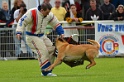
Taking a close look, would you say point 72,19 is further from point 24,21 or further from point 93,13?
point 24,21

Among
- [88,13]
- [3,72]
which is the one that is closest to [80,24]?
[88,13]

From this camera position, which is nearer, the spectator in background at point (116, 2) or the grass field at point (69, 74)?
Result: the grass field at point (69, 74)

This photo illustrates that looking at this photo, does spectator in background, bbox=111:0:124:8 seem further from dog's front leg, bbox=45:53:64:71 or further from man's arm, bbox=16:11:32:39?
man's arm, bbox=16:11:32:39

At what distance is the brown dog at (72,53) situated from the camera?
1393 centimetres

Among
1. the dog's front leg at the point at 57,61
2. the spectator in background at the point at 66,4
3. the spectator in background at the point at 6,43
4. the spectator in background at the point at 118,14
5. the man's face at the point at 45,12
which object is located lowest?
the spectator in background at the point at 6,43

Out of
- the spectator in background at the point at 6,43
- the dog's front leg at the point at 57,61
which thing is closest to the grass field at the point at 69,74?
the dog's front leg at the point at 57,61

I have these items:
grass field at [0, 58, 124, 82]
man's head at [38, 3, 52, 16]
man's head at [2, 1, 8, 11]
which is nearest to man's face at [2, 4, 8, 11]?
man's head at [2, 1, 8, 11]

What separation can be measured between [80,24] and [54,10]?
1083mm

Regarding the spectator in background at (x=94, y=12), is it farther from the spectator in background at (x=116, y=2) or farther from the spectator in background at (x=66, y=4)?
the spectator in background at (x=116, y=2)

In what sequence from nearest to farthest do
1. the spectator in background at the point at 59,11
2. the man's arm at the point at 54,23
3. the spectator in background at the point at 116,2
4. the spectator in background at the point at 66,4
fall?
1. the man's arm at the point at 54,23
2. the spectator in background at the point at 59,11
3. the spectator in background at the point at 66,4
4. the spectator in background at the point at 116,2

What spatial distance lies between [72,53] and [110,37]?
706 cm

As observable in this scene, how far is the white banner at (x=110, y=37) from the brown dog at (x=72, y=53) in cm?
654

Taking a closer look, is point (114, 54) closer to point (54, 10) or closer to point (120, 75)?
point (54, 10)

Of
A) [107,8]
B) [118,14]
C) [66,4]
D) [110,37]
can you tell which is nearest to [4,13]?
[66,4]
